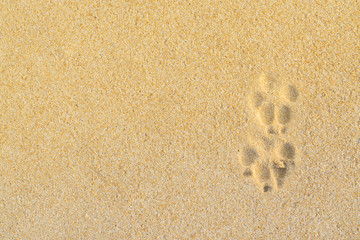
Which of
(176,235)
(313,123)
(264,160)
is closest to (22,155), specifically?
(176,235)

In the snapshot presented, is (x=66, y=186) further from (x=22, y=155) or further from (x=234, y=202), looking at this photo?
(x=234, y=202)

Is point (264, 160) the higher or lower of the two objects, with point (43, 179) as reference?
lower

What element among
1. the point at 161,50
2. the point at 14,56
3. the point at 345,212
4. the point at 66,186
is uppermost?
the point at 14,56

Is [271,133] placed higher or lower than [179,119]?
lower
